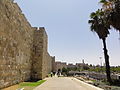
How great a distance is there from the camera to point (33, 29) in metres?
24.8

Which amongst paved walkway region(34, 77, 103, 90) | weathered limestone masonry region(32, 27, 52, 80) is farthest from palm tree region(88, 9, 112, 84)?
weathered limestone masonry region(32, 27, 52, 80)

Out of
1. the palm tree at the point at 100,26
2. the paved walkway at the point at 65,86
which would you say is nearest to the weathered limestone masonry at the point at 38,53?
the paved walkway at the point at 65,86

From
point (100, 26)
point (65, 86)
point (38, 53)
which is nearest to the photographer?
point (65, 86)

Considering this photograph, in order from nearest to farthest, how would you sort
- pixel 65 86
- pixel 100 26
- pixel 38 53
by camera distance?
pixel 65 86, pixel 100 26, pixel 38 53

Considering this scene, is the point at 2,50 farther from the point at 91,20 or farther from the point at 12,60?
the point at 91,20

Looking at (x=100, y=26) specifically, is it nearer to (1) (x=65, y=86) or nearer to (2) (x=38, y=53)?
(2) (x=38, y=53)

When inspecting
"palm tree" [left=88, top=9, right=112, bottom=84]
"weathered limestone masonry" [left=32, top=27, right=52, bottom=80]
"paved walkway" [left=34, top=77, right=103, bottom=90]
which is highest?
"palm tree" [left=88, top=9, right=112, bottom=84]

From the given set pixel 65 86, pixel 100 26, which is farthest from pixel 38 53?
pixel 65 86

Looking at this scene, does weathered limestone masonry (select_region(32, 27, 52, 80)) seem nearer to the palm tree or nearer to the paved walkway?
the paved walkway

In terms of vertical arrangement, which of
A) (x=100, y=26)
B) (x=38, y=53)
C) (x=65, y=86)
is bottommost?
(x=65, y=86)

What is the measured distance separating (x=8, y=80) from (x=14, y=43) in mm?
3080

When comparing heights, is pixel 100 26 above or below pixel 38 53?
above

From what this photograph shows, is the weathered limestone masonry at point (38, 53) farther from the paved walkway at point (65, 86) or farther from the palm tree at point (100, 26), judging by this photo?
the palm tree at point (100, 26)

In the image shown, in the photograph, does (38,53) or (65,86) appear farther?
(38,53)
